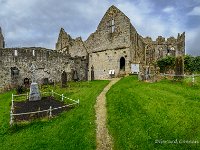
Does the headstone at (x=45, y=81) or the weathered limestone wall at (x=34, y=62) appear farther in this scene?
the headstone at (x=45, y=81)

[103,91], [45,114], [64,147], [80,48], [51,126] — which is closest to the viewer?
[64,147]

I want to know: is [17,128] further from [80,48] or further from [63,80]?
[80,48]

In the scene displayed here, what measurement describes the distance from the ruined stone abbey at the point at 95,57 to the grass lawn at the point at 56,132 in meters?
18.7

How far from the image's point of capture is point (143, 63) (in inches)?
2003

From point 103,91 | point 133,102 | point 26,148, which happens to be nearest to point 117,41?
point 103,91

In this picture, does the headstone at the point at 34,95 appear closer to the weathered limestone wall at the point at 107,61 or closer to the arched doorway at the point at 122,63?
the weathered limestone wall at the point at 107,61

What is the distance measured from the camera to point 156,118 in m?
22.5

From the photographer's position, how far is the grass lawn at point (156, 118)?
19250 mm

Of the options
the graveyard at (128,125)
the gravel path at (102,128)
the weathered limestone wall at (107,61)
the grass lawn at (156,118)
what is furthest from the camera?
the weathered limestone wall at (107,61)

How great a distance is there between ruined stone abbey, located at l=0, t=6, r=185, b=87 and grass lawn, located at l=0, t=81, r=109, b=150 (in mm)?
18668

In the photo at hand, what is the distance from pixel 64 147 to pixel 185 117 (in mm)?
8694

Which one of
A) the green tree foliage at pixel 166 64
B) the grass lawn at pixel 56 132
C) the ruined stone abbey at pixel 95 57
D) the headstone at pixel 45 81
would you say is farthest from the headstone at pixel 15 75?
the green tree foliage at pixel 166 64

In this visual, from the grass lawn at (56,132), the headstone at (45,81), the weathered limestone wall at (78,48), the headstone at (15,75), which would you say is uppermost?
the weathered limestone wall at (78,48)

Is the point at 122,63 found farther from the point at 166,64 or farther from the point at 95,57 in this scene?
the point at 166,64
